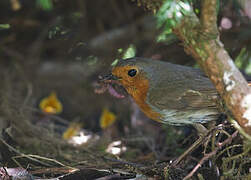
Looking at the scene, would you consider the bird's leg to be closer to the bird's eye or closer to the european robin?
the european robin

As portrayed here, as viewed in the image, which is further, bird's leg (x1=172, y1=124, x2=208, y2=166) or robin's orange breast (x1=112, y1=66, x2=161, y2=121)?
robin's orange breast (x1=112, y1=66, x2=161, y2=121)

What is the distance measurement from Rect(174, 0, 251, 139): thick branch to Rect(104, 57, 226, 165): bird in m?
0.54

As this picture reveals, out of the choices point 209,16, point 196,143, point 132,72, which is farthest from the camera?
point 132,72

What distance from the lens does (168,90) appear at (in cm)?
292

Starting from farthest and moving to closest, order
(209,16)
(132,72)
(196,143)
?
(132,72), (196,143), (209,16)

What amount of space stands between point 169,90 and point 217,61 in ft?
3.00

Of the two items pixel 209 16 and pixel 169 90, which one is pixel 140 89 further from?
pixel 209 16

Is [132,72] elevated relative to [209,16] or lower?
elevated

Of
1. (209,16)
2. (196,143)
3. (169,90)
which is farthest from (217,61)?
(169,90)

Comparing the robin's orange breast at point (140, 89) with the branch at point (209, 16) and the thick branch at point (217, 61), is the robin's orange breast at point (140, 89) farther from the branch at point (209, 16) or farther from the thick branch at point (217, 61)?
the branch at point (209, 16)

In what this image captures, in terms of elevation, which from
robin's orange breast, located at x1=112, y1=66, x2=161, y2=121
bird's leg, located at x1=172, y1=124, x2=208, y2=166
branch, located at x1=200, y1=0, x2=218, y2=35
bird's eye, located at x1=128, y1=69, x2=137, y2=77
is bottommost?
bird's leg, located at x1=172, y1=124, x2=208, y2=166

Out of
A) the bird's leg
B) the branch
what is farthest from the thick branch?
the bird's leg

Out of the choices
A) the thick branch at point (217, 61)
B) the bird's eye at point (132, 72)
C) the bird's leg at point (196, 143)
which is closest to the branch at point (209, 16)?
the thick branch at point (217, 61)

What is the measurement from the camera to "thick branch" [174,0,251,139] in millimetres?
2018
